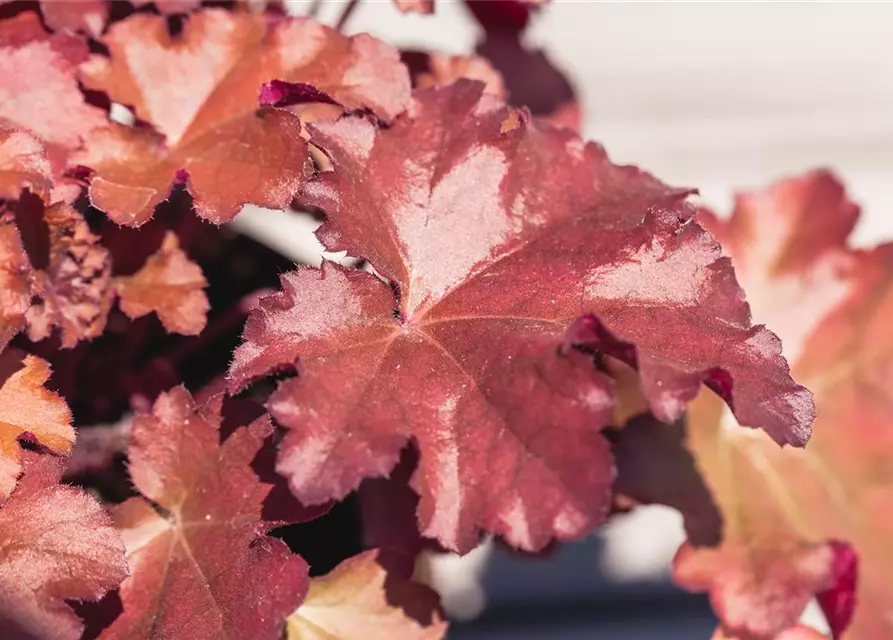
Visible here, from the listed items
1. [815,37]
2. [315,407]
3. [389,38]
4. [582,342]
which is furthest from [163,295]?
[815,37]

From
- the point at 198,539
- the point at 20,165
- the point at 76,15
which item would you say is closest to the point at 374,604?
the point at 198,539

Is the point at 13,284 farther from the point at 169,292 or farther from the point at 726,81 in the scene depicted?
the point at 726,81

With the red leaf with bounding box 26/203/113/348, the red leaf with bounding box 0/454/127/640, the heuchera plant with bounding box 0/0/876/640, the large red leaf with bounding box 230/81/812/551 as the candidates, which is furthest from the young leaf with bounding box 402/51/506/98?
the red leaf with bounding box 0/454/127/640

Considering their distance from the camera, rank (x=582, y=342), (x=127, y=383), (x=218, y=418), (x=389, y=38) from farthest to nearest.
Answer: (x=389, y=38)
(x=127, y=383)
(x=218, y=418)
(x=582, y=342)

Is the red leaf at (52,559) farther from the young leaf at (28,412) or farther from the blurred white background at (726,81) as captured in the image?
the blurred white background at (726,81)

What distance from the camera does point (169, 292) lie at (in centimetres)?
70

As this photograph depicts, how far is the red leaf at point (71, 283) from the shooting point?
637 mm

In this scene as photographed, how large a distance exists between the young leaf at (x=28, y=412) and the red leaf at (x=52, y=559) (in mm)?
25

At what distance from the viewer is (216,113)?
2.29ft

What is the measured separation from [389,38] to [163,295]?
775 mm

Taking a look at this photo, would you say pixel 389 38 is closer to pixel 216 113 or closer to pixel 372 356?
pixel 216 113

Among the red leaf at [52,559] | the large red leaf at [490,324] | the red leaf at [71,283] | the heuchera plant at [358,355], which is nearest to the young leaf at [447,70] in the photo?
the heuchera plant at [358,355]

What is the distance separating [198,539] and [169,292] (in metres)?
0.18

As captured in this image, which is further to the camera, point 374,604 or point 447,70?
point 447,70
